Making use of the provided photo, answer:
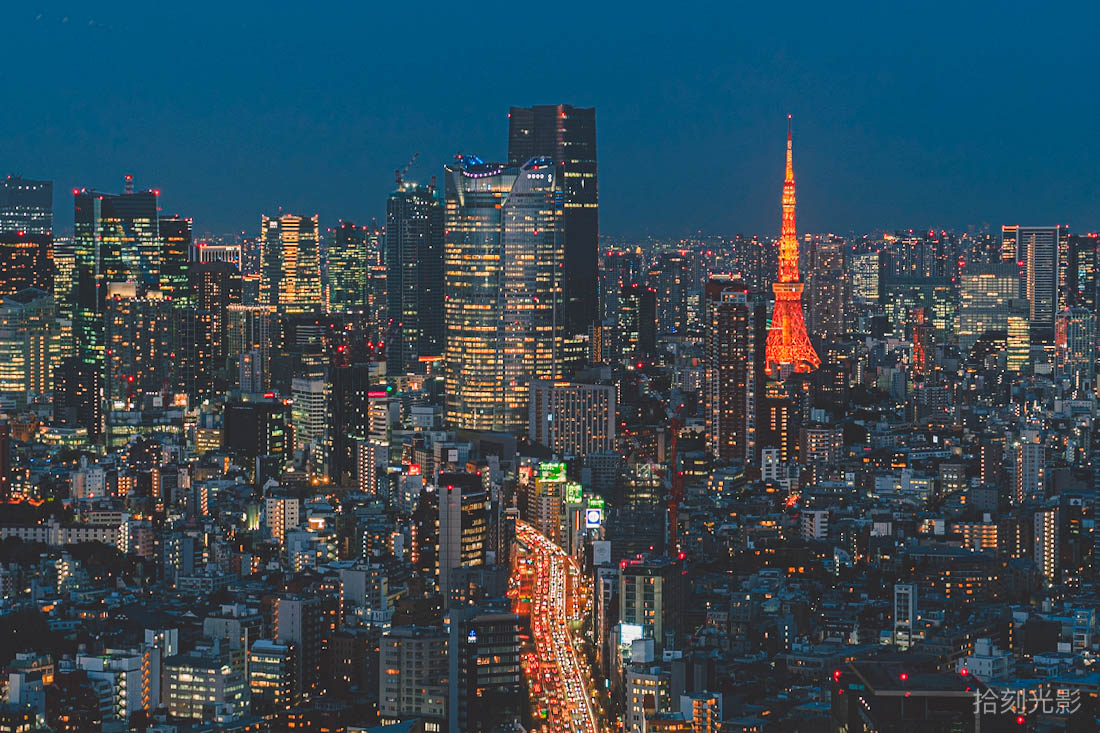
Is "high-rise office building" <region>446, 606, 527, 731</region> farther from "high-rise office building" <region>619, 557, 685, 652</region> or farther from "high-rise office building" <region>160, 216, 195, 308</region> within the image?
"high-rise office building" <region>160, 216, 195, 308</region>

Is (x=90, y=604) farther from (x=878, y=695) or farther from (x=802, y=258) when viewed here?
(x=802, y=258)

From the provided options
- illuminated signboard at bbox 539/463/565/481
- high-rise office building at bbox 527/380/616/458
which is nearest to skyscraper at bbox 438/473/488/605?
illuminated signboard at bbox 539/463/565/481

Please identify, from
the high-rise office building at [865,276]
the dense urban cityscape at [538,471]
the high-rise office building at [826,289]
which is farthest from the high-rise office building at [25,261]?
the high-rise office building at [865,276]

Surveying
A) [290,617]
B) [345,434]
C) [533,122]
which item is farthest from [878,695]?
[533,122]

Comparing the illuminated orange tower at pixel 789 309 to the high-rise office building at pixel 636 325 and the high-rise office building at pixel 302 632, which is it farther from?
the high-rise office building at pixel 302 632

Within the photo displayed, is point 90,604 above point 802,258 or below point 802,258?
below

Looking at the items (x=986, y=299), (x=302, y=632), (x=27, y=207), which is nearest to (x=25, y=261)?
(x=27, y=207)

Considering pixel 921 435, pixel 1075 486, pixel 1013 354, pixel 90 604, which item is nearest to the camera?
pixel 90 604
